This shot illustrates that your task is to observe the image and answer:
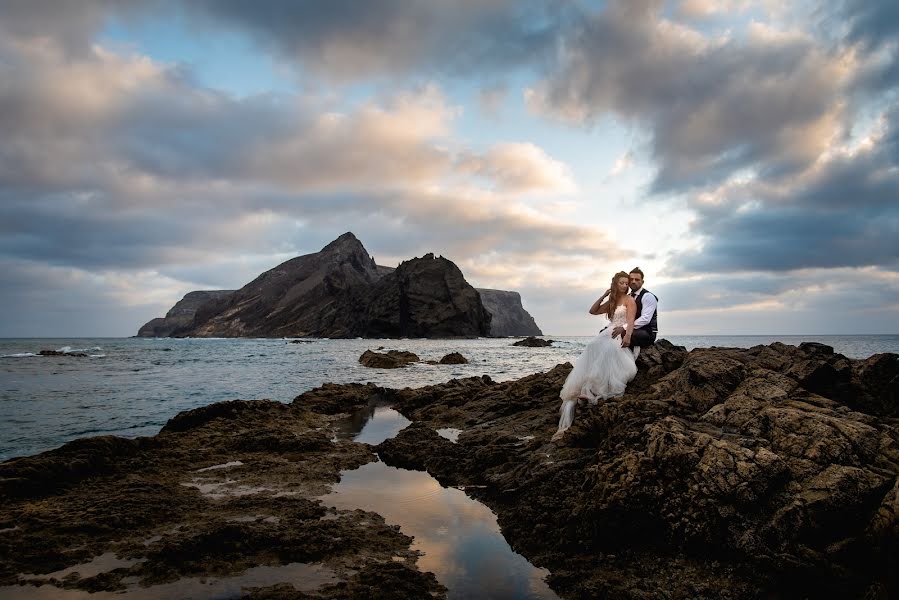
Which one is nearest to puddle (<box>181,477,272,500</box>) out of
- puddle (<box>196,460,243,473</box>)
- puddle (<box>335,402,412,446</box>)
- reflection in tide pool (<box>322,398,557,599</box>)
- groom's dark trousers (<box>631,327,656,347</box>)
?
puddle (<box>196,460,243,473</box>)

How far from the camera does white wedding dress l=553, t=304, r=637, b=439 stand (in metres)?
9.17

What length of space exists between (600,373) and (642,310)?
1822 mm

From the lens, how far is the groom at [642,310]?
10.0m

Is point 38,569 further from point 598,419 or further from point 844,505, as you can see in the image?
point 844,505

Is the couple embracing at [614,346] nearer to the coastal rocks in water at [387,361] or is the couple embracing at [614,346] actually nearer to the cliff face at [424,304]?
the coastal rocks in water at [387,361]

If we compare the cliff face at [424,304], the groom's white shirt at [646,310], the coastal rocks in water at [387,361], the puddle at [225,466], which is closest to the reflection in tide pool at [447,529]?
the puddle at [225,466]

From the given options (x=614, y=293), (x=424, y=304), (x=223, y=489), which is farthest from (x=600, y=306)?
(x=424, y=304)

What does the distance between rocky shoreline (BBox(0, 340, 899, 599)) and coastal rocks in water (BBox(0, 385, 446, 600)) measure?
0.03 meters

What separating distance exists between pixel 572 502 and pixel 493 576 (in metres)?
1.60

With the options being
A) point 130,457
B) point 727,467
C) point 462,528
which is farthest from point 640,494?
point 130,457

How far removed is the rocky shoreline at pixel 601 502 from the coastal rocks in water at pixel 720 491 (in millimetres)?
19

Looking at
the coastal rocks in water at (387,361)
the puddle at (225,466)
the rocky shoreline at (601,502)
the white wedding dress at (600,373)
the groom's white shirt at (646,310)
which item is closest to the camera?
the rocky shoreline at (601,502)

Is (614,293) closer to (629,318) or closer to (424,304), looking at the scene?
(629,318)

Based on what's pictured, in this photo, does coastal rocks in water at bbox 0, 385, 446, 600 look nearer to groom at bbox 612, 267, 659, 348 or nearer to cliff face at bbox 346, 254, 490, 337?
groom at bbox 612, 267, 659, 348
